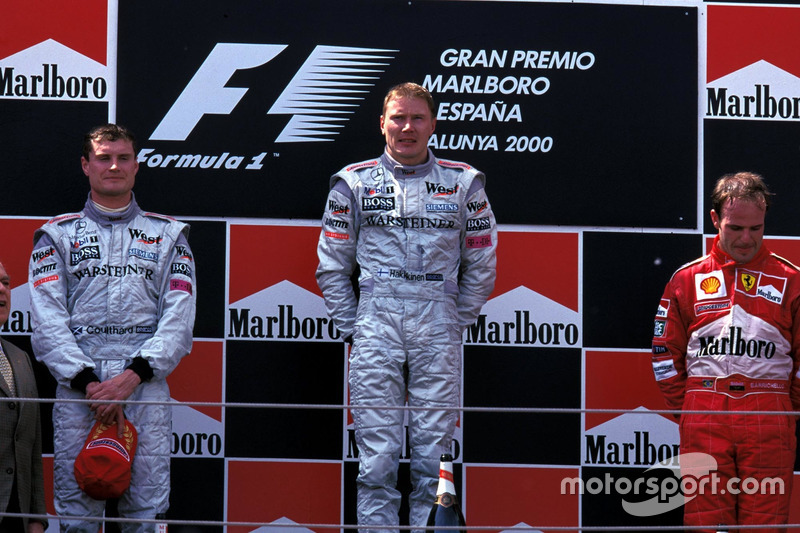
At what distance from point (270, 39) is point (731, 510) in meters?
2.26

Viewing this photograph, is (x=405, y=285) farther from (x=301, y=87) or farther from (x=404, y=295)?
(x=301, y=87)

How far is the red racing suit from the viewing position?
303cm

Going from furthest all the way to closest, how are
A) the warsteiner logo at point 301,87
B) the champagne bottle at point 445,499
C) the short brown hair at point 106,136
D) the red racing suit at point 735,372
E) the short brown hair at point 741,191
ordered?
the warsteiner logo at point 301,87, the short brown hair at point 106,136, the short brown hair at point 741,191, the red racing suit at point 735,372, the champagne bottle at point 445,499

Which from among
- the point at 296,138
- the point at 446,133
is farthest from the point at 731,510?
the point at 296,138

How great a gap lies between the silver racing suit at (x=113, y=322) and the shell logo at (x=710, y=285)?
5.28ft

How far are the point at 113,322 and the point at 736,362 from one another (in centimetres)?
191

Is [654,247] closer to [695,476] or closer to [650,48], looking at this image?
[650,48]

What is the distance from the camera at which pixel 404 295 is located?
3211 millimetres

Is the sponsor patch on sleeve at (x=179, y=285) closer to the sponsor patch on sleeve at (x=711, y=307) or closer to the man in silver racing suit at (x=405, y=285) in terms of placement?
the man in silver racing suit at (x=405, y=285)

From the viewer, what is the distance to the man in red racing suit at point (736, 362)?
3.03 m

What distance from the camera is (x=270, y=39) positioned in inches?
150

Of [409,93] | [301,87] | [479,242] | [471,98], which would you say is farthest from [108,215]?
[471,98]

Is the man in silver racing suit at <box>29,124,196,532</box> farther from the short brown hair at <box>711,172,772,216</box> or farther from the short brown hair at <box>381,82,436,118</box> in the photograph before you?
the short brown hair at <box>711,172,772,216</box>

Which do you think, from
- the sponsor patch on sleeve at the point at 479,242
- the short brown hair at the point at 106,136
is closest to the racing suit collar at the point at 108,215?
the short brown hair at the point at 106,136
